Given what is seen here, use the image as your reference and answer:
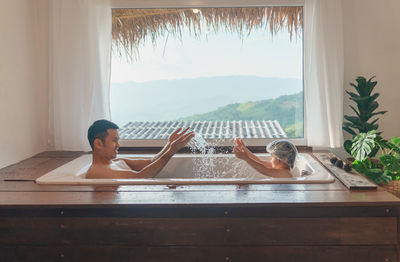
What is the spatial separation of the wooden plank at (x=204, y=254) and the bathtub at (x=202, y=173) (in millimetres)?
368

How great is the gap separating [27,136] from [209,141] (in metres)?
1.34

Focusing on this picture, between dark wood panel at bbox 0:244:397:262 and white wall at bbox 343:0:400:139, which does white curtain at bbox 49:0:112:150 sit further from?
white wall at bbox 343:0:400:139


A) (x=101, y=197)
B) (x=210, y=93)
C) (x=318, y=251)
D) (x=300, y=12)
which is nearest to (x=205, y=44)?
(x=210, y=93)

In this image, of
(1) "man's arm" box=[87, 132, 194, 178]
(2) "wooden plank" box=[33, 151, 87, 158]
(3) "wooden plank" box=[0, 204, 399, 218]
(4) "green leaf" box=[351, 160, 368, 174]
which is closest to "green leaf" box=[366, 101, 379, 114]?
(4) "green leaf" box=[351, 160, 368, 174]

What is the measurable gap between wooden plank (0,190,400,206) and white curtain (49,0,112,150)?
933mm

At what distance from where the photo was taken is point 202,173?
106 inches

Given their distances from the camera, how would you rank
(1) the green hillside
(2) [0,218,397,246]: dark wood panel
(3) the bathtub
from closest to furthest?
(2) [0,218,397,246]: dark wood panel < (3) the bathtub < (1) the green hillside

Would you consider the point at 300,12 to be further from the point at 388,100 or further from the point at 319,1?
the point at 388,100

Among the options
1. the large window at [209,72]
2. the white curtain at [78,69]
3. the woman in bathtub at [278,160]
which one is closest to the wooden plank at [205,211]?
the woman in bathtub at [278,160]

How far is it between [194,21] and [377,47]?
1.35 m

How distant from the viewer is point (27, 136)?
108 inches

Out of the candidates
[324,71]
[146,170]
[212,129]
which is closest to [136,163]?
[146,170]

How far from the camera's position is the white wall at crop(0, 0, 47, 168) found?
96.5 inches

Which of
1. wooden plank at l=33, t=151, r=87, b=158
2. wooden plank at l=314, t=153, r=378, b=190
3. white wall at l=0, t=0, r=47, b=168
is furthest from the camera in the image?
wooden plank at l=33, t=151, r=87, b=158
